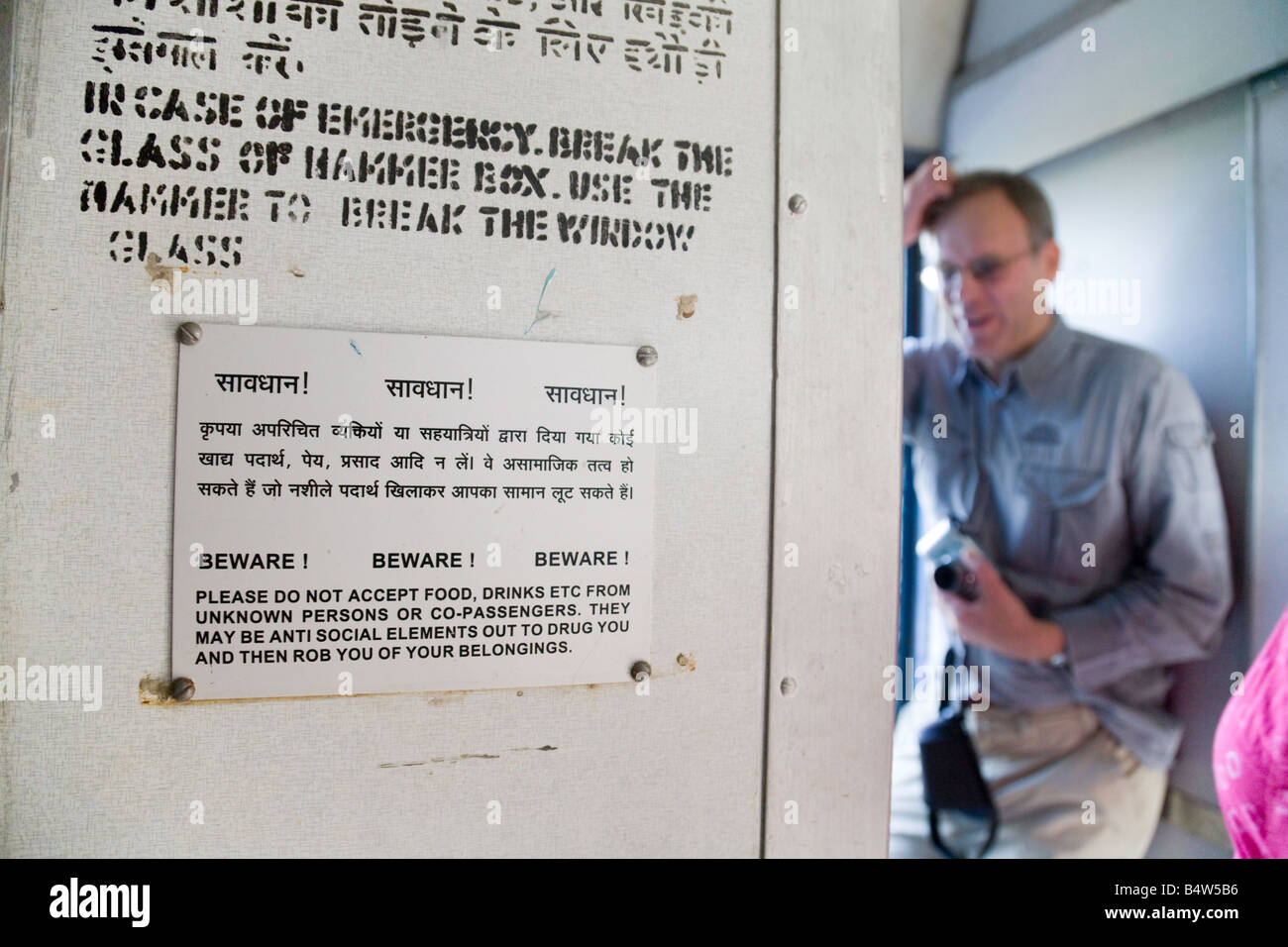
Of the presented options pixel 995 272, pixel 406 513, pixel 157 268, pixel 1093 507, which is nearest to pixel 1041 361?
pixel 995 272

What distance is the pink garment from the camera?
0.87 m

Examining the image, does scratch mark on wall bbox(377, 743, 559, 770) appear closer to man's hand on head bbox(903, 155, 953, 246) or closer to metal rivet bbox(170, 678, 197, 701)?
metal rivet bbox(170, 678, 197, 701)

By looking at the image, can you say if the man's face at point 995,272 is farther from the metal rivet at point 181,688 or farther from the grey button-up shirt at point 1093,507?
the metal rivet at point 181,688

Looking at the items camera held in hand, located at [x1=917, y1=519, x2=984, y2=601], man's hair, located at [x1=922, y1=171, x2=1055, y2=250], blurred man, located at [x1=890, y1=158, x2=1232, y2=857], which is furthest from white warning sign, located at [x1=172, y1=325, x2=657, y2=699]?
man's hair, located at [x1=922, y1=171, x2=1055, y2=250]

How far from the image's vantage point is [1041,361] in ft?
5.29

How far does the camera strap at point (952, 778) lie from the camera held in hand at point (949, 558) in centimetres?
37

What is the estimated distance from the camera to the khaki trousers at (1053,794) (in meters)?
1.50

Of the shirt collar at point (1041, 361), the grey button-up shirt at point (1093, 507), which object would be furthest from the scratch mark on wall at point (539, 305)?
the shirt collar at point (1041, 361)

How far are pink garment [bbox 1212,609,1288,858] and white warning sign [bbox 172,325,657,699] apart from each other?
0.99 m

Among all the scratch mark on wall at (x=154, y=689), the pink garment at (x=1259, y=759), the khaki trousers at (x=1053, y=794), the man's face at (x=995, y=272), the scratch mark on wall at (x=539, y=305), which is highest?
the man's face at (x=995, y=272)

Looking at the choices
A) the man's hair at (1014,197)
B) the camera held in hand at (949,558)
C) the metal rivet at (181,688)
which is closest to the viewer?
the metal rivet at (181,688)
